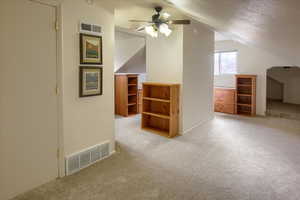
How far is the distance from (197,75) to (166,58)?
888 mm

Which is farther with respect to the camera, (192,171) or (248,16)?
(192,171)

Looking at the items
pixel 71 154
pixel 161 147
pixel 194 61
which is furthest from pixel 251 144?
pixel 71 154

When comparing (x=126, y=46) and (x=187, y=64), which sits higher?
(x=126, y=46)

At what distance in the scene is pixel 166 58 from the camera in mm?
4395

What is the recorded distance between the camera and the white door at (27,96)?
6.51 ft

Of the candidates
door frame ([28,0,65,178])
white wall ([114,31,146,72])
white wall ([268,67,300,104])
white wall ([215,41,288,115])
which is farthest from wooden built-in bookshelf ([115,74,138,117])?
white wall ([268,67,300,104])

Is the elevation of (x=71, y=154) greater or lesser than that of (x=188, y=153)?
greater

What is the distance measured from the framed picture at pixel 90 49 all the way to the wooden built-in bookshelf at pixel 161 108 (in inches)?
65.3

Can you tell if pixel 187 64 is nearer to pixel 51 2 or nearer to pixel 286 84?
pixel 51 2

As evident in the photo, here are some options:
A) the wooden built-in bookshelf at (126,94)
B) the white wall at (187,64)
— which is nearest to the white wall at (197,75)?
the white wall at (187,64)

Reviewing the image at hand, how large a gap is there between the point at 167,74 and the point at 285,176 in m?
2.76

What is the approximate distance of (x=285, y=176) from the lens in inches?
100

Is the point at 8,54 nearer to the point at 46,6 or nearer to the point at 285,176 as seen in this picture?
the point at 46,6

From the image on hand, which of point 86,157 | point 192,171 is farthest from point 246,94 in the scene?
point 86,157
